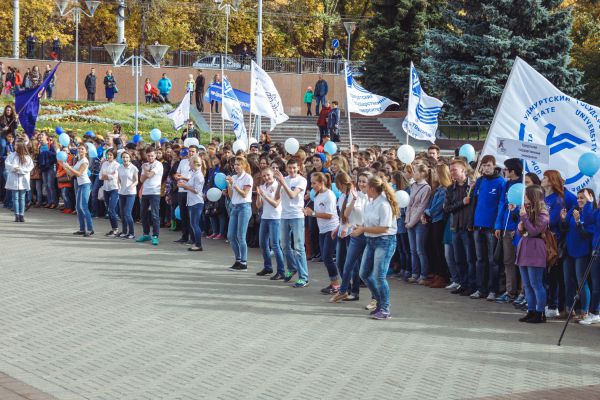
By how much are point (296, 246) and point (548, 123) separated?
3.86 m

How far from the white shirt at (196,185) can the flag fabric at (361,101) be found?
11.9ft

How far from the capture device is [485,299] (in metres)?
14.1

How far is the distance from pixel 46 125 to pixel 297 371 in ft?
108

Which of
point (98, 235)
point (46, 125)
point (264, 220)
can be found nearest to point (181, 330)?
point (264, 220)

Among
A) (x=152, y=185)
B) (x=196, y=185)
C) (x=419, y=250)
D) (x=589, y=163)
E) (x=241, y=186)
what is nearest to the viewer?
(x=589, y=163)

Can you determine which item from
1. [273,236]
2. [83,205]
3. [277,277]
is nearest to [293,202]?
[273,236]

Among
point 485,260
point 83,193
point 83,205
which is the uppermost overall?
point 83,193

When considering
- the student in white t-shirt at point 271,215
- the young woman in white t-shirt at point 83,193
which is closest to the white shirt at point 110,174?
the young woman in white t-shirt at point 83,193

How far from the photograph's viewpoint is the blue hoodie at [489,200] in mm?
13930

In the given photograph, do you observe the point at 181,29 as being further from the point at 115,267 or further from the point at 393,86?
the point at 115,267

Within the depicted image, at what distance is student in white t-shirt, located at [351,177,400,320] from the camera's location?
12312 millimetres

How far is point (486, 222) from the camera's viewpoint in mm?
13984

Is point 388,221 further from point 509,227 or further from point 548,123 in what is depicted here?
point 548,123

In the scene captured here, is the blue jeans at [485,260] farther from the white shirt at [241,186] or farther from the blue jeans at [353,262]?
the white shirt at [241,186]
